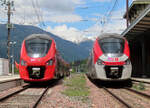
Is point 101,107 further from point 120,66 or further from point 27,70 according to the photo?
point 27,70

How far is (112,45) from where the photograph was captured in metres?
13.5

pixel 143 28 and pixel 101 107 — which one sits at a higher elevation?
pixel 143 28

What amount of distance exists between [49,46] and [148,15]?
687 centimetres

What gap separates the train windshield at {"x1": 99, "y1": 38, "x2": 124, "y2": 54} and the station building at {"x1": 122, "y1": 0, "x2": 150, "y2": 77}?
115 inches

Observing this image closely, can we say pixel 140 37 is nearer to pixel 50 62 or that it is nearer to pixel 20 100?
pixel 50 62

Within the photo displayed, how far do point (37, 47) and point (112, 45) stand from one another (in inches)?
167

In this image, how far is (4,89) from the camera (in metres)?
12.5

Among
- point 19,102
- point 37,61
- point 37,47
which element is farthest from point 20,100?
point 37,47

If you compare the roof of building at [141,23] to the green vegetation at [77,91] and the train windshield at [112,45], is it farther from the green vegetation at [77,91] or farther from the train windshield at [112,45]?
the green vegetation at [77,91]

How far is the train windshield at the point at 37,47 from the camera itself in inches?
521

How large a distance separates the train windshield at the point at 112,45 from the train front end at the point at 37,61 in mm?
2891

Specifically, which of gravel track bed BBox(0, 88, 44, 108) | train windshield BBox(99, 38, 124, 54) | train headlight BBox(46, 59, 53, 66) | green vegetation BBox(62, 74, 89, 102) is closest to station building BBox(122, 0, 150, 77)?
train windshield BBox(99, 38, 124, 54)

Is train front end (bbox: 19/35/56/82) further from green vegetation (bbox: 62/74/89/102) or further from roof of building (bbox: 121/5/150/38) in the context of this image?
roof of building (bbox: 121/5/150/38)

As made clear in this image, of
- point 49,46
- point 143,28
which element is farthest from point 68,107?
point 143,28
